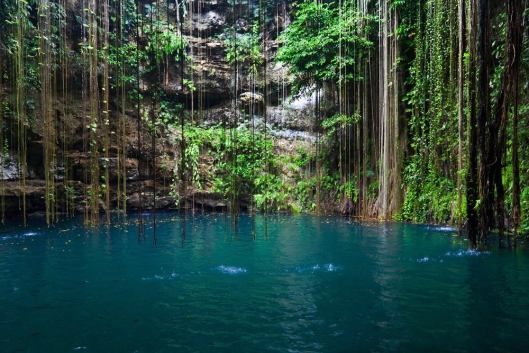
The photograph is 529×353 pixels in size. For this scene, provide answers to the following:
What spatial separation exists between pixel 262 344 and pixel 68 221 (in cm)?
929

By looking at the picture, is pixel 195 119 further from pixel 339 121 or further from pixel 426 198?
pixel 426 198

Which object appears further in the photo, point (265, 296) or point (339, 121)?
point (339, 121)

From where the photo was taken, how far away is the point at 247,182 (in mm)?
13969

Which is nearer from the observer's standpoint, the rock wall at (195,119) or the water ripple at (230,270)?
the water ripple at (230,270)

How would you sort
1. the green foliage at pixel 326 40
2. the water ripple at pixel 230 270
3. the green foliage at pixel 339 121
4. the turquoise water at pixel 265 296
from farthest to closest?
1. the green foliage at pixel 339 121
2. the green foliage at pixel 326 40
3. the water ripple at pixel 230 270
4. the turquoise water at pixel 265 296

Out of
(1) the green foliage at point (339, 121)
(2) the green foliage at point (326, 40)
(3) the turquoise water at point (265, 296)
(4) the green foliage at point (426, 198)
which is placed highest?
(2) the green foliage at point (326, 40)

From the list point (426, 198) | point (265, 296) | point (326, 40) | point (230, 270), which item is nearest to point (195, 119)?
point (326, 40)

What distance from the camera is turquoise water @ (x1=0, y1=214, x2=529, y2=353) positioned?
3.06 meters

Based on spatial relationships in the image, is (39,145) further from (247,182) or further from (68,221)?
(247,182)

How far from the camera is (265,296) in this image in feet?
13.6

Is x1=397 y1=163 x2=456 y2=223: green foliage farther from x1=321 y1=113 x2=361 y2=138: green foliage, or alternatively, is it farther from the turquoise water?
the turquoise water

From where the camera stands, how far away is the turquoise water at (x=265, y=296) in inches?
120

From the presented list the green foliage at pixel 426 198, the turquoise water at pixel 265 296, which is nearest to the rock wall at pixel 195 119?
the green foliage at pixel 426 198

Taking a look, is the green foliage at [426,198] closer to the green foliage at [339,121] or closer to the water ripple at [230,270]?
the green foliage at [339,121]
